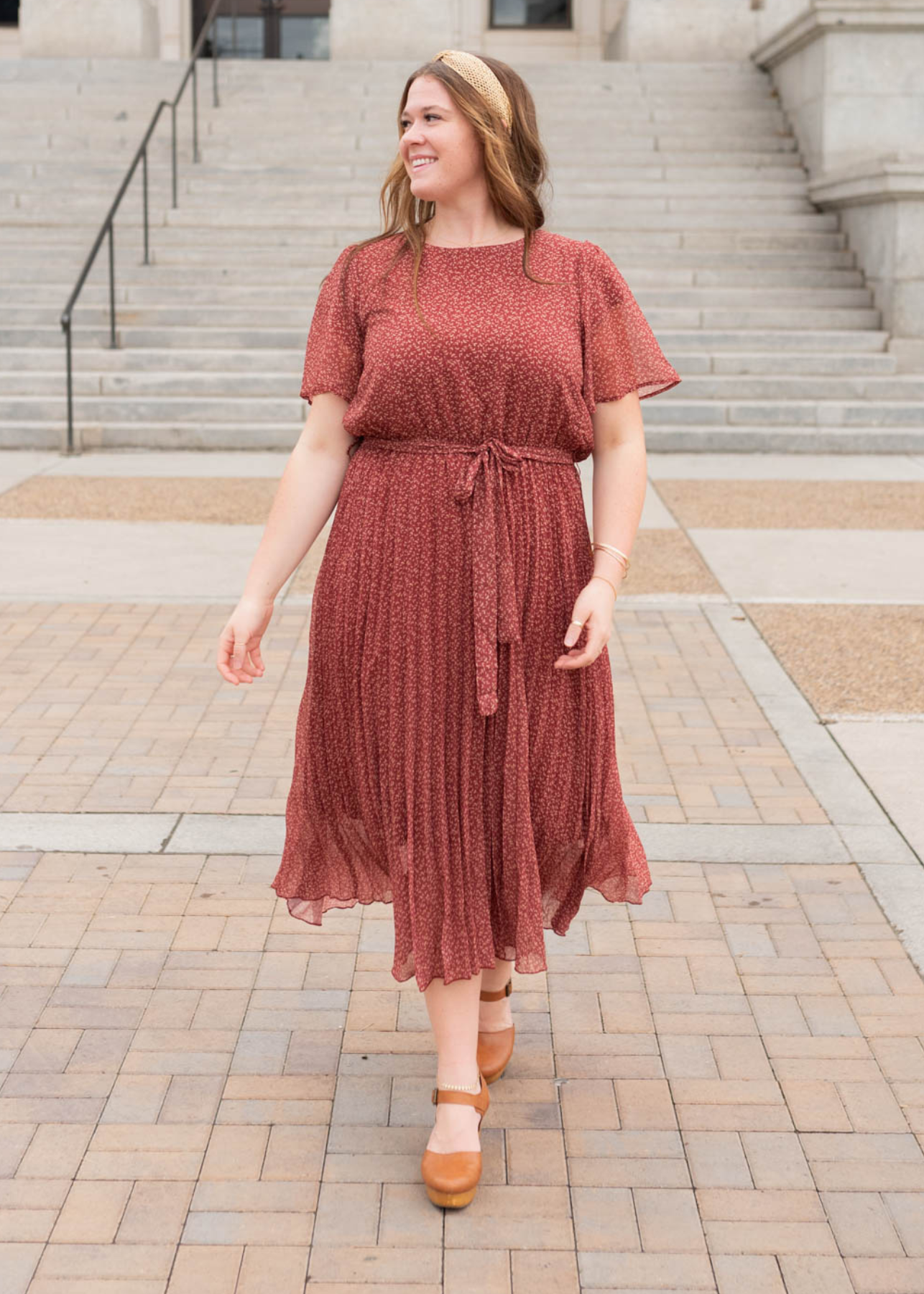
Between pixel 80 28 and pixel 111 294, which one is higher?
pixel 80 28

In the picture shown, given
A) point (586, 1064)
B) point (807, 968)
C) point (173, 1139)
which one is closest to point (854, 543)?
point (807, 968)

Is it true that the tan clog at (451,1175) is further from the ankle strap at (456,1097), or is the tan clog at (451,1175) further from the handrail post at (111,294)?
the handrail post at (111,294)

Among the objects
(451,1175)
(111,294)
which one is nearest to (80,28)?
(111,294)

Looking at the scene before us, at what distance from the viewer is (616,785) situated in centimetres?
299

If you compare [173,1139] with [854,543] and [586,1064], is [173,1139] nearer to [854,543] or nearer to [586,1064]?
[586,1064]

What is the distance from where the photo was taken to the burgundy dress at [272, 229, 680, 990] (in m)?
2.77

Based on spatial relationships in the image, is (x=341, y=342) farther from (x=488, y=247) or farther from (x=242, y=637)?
(x=242, y=637)

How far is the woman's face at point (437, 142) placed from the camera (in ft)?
8.89

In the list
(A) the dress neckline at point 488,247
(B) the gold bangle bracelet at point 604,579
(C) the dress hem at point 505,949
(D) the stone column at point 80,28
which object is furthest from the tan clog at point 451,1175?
(D) the stone column at point 80,28

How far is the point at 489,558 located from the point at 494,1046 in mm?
1017

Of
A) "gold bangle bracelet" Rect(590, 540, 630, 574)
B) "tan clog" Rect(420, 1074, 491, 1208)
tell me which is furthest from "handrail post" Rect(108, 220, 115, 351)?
"tan clog" Rect(420, 1074, 491, 1208)

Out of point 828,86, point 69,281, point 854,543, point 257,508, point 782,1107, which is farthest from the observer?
point 828,86

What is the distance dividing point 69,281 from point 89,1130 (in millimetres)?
11875

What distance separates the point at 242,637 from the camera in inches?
114
